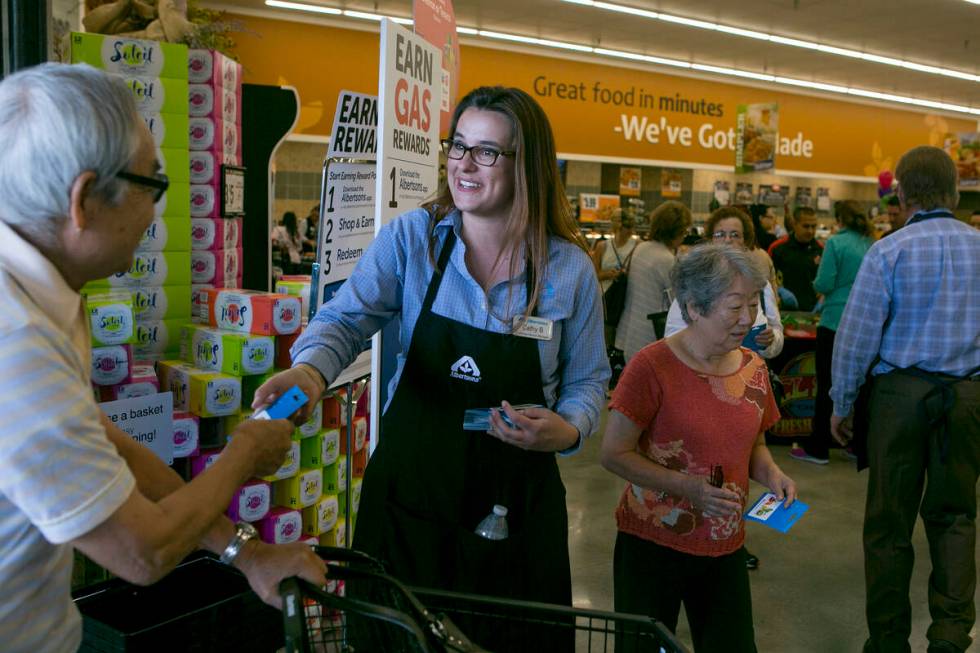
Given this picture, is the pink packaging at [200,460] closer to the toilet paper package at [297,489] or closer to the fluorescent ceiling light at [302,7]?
the toilet paper package at [297,489]

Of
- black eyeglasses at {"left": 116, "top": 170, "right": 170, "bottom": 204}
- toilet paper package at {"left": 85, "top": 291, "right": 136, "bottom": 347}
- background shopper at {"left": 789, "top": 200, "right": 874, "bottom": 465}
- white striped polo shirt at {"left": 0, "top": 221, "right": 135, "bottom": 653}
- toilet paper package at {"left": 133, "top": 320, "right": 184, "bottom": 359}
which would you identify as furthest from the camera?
background shopper at {"left": 789, "top": 200, "right": 874, "bottom": 465}

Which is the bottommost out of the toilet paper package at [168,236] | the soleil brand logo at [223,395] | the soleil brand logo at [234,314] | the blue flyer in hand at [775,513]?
the blue flyer in hand at [775,513]

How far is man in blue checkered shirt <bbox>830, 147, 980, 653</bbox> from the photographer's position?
130 inches

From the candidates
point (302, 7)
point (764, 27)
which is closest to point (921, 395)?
point (302, 7)

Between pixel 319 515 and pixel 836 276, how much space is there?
4.20 m

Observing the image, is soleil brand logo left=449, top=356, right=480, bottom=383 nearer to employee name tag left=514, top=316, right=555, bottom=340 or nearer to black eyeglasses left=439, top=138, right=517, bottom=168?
employee name tag left=514, top=316, right=555, bottom=340

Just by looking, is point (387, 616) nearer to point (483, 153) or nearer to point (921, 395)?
point (483, 153)

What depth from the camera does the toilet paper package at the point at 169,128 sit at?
11.8 ft

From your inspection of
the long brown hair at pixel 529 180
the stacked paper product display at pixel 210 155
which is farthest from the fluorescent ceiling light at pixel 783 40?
the long brown hair at pixel 529 180

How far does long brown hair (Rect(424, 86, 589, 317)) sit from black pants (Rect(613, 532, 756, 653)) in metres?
0.83

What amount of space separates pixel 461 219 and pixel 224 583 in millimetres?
1013

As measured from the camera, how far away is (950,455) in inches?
131

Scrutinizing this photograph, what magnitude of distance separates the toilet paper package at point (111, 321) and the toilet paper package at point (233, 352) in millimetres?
349

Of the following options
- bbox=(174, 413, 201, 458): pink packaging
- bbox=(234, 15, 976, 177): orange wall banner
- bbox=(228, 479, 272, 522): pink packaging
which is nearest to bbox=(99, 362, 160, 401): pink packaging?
bbox=(174, 413, 201, 458): pink packaging
